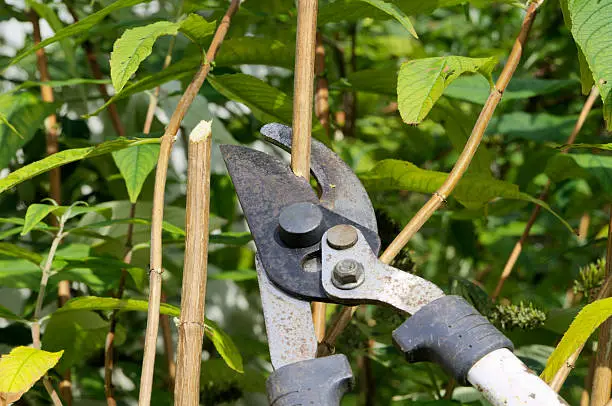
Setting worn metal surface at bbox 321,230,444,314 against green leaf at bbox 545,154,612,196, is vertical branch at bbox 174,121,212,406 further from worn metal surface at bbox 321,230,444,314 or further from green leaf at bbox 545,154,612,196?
green leaf at bbox 545,154,612,196

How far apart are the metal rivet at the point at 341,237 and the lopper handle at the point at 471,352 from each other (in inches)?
3.8

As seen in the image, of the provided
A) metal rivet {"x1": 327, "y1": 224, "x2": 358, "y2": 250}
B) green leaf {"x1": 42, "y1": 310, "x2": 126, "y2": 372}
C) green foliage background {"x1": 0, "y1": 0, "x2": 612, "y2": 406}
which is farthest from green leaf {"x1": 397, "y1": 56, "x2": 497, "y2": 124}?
green leaf {"x1": 42, "y1": 310, "x2": 126, "y2": 372}

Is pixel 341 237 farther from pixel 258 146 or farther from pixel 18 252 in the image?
pixel 258 146

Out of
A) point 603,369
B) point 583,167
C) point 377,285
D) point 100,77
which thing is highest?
point 100,77

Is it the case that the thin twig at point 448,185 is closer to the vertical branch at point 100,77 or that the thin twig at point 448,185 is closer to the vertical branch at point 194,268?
the vertical branch at point 194,268

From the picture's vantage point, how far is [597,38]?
0.87 m

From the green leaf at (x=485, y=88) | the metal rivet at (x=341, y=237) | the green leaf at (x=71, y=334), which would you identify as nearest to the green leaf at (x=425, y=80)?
the metal rivet at (x=341, y=237)

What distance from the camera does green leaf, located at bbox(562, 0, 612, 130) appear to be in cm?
83

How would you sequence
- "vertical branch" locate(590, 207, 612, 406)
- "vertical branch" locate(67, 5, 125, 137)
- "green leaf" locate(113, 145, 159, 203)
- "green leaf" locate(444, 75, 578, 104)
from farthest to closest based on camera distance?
"vertical branch" locate(67, 5, 125, 137)
"green leaf" locate(444, 75, 578, 104)
"green leaf" locate(113, 145, 159, 203)
"vertical branch" locate(590, 207, 612, 406)

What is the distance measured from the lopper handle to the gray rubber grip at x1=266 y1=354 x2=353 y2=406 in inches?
2.3

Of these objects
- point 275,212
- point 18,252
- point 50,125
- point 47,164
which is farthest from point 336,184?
point 50,125

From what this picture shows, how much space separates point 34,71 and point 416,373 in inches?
35.9

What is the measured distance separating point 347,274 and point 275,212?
0.12m

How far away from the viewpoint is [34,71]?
5.74 feet
